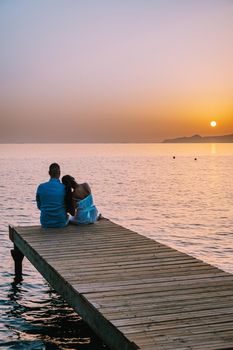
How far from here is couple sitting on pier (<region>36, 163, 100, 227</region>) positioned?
40.9ft

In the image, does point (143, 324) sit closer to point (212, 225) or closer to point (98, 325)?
point (98, 325)

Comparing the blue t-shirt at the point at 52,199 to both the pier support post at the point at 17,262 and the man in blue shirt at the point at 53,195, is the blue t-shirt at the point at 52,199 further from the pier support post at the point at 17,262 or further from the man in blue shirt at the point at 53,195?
the pier support post at the point at 17,262

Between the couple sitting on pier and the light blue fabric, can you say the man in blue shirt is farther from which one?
the light blue fabric

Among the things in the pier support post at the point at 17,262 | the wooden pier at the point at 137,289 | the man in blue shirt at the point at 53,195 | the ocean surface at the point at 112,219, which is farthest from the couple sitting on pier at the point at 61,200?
A: the ocean surface at the point at 112,219

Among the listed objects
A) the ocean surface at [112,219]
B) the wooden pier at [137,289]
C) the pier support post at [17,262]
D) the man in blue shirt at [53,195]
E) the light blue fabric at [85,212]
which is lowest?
the ocean surface at [112,219]

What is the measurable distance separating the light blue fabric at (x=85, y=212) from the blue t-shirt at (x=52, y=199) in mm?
531

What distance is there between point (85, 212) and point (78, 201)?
64 cm

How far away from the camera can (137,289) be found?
300 inches

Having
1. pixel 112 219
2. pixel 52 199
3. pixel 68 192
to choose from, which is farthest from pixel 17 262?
pixel 112 219

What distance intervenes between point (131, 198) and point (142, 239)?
97.8 ft

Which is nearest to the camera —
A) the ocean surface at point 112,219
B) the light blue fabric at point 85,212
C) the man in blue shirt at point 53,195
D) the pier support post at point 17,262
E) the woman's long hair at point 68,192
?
the ocean surface at point 112,219

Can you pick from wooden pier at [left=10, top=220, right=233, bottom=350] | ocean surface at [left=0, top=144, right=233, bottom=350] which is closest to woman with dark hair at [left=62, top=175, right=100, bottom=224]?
wooden pier at [left=10, top=220, right=233, bottom=350]

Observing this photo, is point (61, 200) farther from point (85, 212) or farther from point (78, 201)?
point (85, 212)

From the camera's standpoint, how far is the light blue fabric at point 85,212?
1302 centimetres
